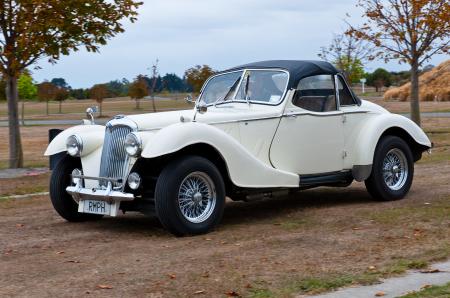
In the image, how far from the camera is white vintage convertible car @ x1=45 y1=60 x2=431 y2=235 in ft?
25.9

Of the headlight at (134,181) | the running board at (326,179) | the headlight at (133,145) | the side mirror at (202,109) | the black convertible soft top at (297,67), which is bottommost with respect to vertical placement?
the running board at (326,179)

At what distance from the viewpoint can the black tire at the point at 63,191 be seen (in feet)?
29.5

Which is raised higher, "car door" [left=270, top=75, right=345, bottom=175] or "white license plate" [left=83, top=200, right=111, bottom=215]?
"car door" [left=270, top=75, right=345, bottom=175]

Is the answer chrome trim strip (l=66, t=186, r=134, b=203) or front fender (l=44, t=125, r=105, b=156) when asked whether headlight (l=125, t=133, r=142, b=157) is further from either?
front fender (l=44, t=125, r=105, b=156)

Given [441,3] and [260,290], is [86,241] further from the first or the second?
[441,3]

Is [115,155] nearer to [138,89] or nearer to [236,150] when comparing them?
[236,150]

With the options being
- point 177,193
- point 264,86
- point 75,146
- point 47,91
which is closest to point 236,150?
point 177,193

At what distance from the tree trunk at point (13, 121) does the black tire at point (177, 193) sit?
8922 millimetres

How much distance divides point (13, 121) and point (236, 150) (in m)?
9.23

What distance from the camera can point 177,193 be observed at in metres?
7.75

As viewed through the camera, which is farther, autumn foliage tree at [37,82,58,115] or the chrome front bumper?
autumn foliage tree at [37,82,58,115]

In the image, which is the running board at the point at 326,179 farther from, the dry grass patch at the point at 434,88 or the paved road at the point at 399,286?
the dry grass patch at the point at 434,88

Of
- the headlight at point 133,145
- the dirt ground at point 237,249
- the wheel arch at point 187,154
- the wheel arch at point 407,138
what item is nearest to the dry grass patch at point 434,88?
the wheel arch at point 407,138

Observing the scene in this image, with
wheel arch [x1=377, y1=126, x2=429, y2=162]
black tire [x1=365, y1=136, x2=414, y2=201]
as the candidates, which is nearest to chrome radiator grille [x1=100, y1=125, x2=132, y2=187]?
black tire [x1=365, y1=136, x2=414, y2=201]
